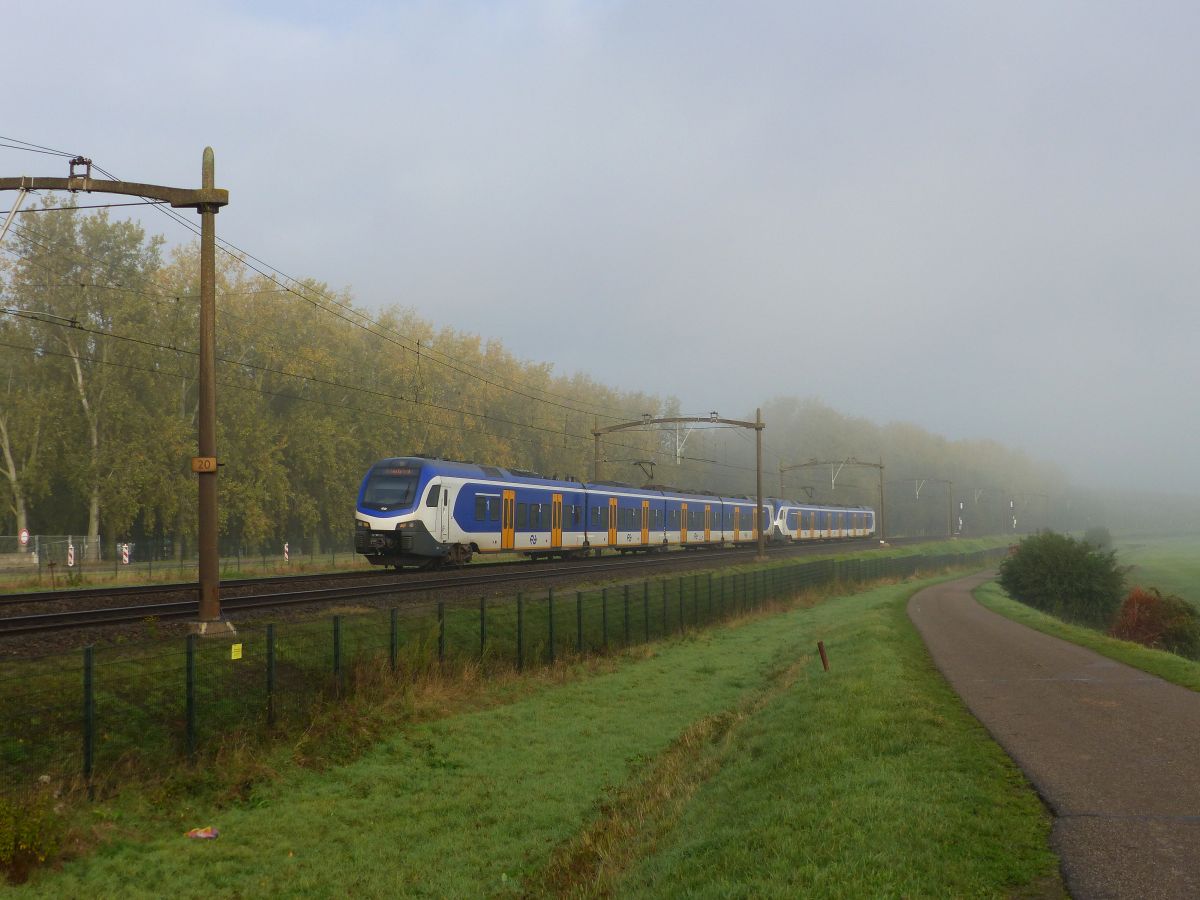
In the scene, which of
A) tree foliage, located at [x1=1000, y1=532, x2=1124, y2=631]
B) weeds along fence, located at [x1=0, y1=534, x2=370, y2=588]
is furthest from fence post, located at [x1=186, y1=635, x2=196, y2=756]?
tree foliage, located at [x1=1000, y1=532, x2=1124, y2=631]

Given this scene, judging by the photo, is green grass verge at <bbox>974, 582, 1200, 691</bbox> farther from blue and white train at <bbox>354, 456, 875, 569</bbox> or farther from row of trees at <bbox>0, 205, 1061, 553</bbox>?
row of trees at <bbox>0, 205, 1061, 553</bbox>

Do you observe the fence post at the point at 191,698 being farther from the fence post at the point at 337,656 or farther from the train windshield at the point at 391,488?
the train windshield at the point at 391,488

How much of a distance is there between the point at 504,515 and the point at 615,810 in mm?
24742

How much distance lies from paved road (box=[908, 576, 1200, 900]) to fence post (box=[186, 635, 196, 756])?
886 centimetres

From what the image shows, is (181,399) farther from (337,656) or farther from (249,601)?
(337,656)

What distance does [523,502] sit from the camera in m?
37.8

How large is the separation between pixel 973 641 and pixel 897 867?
19143 mm

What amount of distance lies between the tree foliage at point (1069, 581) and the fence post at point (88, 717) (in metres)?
49.5

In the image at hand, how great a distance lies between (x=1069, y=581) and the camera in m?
52.5

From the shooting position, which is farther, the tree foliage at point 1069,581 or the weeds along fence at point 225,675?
the tree foliage at point 1069,581

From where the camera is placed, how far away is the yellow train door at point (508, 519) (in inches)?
1422

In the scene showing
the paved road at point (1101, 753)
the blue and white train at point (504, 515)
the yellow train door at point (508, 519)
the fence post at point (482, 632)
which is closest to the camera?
the paved road at point (1101, 753)

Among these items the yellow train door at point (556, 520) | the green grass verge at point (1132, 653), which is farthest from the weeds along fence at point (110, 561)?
the green grass verge at point (1132, 653)

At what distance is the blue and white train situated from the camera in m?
31.3
